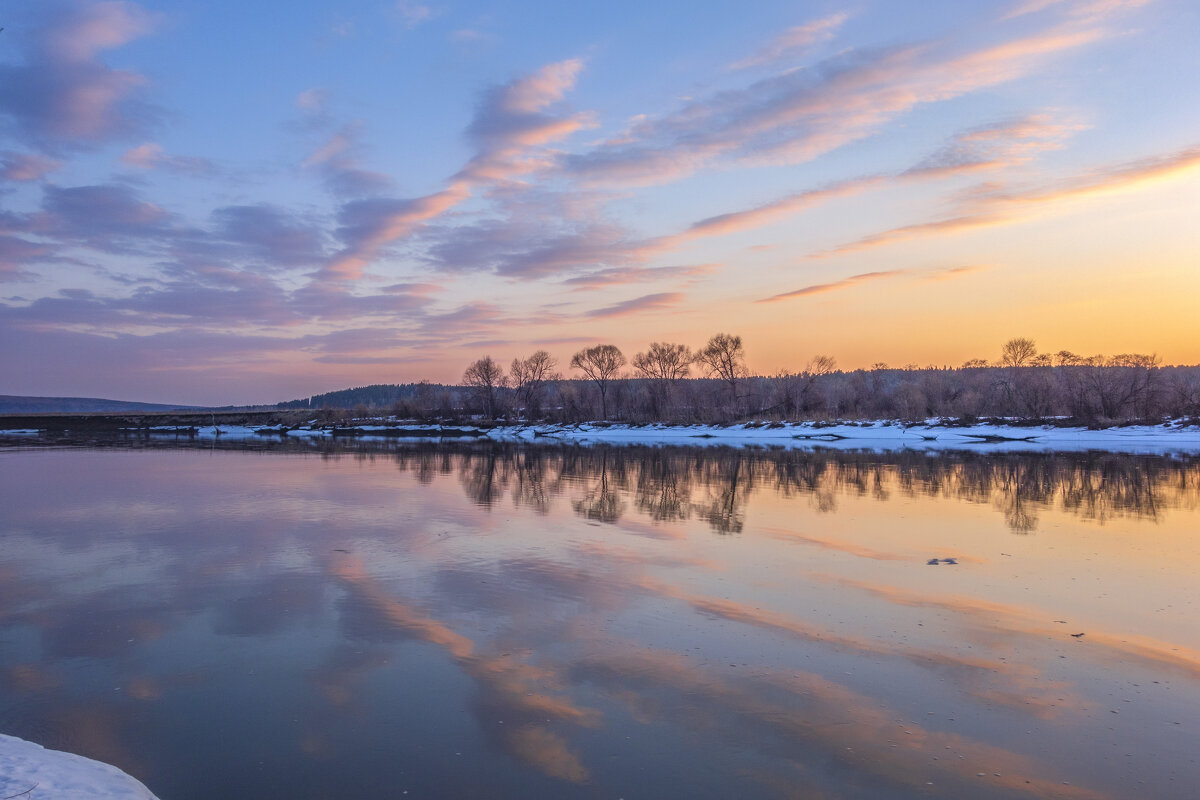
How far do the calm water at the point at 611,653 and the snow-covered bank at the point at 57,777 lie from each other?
29 cm

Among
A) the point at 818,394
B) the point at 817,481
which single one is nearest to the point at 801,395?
the point at 818,394

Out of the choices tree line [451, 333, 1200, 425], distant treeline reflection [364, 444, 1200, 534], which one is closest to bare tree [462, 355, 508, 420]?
tree line [451, 333, 1200, 425]

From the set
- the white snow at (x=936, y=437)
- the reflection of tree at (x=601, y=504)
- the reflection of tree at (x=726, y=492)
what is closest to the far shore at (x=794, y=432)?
the white snow at (x=936, y=437)

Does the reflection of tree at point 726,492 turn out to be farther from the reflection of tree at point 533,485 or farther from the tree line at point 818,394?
the tree line at point 818,394

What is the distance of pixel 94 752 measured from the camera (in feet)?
15.5

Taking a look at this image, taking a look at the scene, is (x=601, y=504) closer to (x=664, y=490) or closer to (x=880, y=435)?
(x=664, y=490)

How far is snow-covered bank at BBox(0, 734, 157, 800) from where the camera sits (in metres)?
3.78

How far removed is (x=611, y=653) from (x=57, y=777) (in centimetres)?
419

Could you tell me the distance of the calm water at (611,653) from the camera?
15.2 ft

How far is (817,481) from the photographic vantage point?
74.4ft

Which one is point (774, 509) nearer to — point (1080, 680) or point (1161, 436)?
point (1080, 680)

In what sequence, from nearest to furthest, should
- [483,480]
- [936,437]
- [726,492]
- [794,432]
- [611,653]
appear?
[611,653] < [726,492] < [483,480] < [936,437] < [794,432]

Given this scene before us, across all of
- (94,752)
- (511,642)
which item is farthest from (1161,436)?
(94,752)

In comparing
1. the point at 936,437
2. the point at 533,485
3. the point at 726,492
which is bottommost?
the point at 936,437
